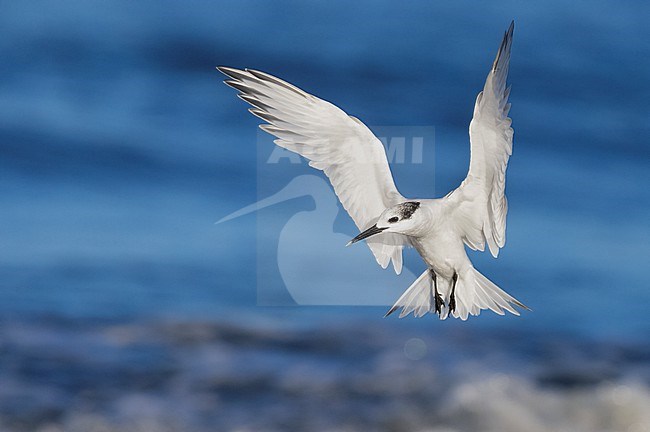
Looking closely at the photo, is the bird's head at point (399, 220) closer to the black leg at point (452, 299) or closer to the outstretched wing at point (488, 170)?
the outstretched wing at point (488, 170)

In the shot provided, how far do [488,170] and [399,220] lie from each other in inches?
29.3

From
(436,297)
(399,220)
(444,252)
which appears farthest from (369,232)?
(436,297)


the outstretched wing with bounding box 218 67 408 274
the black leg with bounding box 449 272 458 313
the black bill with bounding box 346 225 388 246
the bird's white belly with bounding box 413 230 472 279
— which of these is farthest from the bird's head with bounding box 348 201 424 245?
the black leg with bounding box 449 272 458 313

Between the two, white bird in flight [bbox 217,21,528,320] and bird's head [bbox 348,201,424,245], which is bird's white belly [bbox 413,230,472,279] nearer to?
white bird in flight [bbox 217,21,528,320]

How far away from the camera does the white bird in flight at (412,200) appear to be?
8602 mm

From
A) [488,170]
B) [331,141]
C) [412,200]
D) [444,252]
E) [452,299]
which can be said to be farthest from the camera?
[452,299]

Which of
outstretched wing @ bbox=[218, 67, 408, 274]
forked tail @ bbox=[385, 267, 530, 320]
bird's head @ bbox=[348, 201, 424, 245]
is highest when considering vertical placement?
outstretched wing @ bbox=[218, 67, 408, 274]

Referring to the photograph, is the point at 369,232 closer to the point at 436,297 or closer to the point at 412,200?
the point at 412,200

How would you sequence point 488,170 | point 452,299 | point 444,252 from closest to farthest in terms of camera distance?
point 488,170 → point 444,252 → point 452,299

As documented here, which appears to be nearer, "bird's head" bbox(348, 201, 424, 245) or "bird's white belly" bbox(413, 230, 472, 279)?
"bird's head" bbox(348, 201, 424, 245)

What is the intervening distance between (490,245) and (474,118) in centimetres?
116

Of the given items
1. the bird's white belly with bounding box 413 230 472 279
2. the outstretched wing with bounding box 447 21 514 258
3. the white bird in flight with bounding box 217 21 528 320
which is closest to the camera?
the outstretched wing with bounding box 447 21 514 258

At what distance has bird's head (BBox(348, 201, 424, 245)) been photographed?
8672 mm

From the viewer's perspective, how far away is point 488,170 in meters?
8.67
